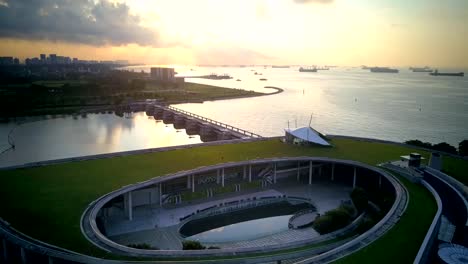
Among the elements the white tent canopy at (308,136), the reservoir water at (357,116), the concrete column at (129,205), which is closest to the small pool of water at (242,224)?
the concrete column at (129,205)

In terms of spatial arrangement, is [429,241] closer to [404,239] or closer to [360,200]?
[404,239]

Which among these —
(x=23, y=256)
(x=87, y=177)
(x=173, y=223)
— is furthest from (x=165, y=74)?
(x=23, y=256)

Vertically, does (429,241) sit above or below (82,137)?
above

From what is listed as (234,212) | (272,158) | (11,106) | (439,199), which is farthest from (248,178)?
(11,106)

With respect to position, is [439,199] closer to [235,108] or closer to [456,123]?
[456,123]

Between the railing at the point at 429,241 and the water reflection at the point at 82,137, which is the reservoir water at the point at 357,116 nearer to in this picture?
the water reflection at the point at 82,137

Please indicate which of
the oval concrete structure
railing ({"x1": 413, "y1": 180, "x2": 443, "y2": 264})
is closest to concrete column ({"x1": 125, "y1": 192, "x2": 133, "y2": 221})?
the oval concrete structure

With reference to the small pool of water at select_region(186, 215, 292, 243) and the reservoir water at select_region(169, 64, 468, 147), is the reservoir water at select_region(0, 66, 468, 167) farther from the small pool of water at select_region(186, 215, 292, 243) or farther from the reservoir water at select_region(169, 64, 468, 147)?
the small pool of water at select_region(186, 215, 292, 243)
